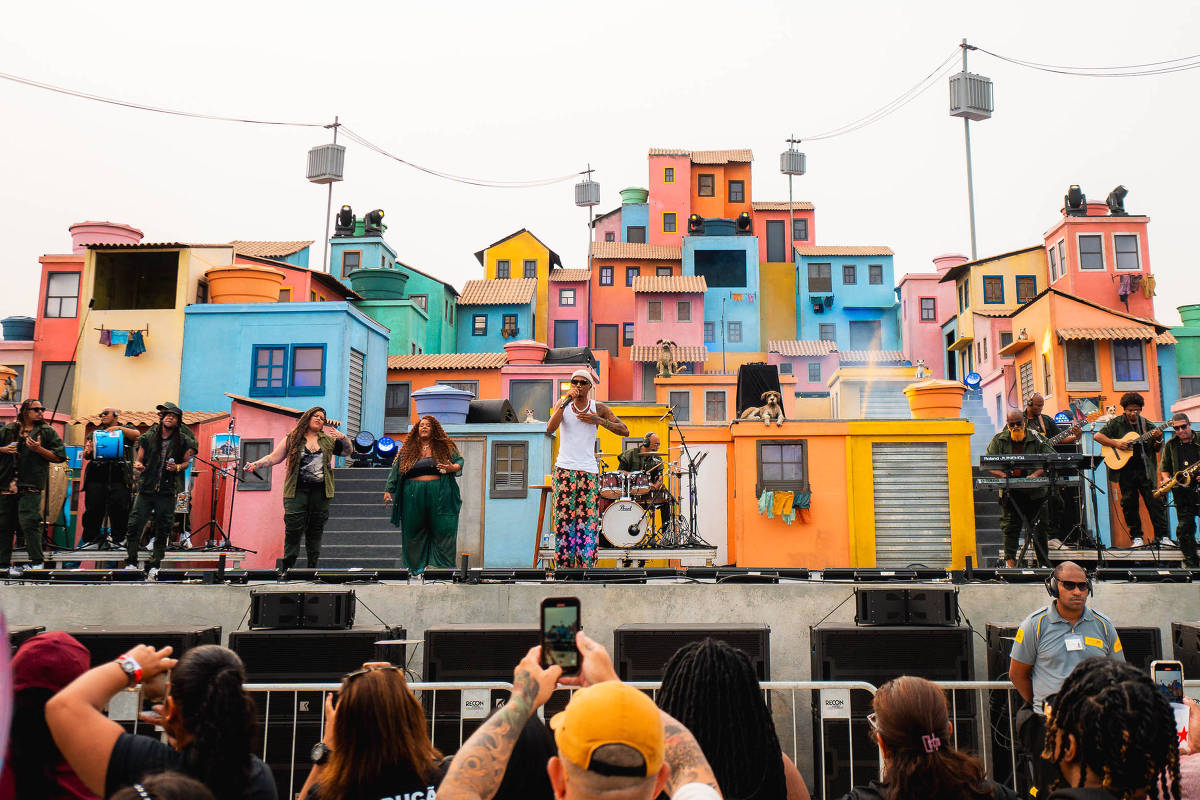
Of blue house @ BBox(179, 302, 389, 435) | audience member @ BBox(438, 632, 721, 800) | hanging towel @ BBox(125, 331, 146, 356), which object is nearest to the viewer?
audience member @ BBox(438, 632, 721, 800)

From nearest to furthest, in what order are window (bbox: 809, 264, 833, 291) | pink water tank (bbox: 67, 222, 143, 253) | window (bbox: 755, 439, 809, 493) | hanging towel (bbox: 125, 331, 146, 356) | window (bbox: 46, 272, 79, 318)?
window (bbox: 755, 439, 809, 493) < hanging towel (bbox: 125, 331, 146, 356) < window (bbox: 46, 272, 79, 318) < pink water tank (bbox: 67, 222, 143, 253) < window (bbox: 809, 264, 833, 291)

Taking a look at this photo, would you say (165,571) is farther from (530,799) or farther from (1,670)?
(1,670)

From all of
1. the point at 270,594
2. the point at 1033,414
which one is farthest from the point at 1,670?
the point at 1033,414

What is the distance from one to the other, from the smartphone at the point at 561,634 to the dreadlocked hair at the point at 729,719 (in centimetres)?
62

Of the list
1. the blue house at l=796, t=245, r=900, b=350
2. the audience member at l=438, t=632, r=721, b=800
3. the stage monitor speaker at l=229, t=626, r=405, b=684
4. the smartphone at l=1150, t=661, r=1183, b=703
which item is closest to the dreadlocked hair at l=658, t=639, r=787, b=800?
the audience member at l=438, t=632, r=721, b=800

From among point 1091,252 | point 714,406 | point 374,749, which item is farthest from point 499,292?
point 374,749

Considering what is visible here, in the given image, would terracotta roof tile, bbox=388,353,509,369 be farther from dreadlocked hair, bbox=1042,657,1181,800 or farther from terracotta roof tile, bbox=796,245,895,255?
dreadlocked hair, bbox=1042,657,1181,800

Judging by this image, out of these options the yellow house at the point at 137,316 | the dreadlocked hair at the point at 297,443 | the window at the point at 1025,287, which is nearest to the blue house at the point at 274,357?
the yellow house at the point at 137,316

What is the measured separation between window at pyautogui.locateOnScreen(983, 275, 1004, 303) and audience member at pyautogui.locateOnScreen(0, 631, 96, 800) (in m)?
41.7

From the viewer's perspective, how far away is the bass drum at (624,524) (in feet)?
41.0

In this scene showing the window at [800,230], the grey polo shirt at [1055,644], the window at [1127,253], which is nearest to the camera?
the grey polo shirt at [1055,644]

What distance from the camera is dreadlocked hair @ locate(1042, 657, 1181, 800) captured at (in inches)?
105

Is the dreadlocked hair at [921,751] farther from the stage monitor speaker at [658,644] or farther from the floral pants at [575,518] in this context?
the floral pants at [575,518]

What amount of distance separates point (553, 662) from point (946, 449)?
564 inches
